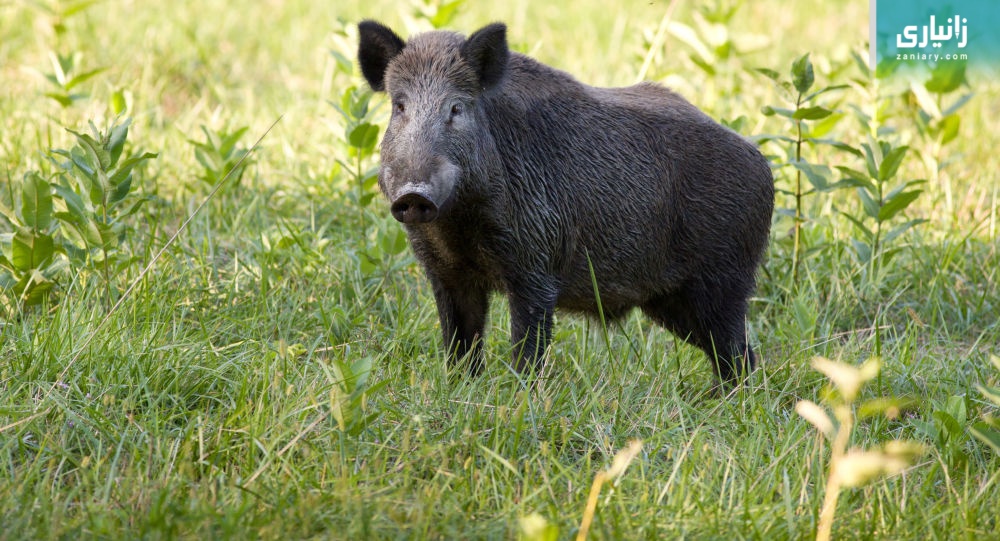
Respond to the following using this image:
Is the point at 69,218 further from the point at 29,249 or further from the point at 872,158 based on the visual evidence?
the point at 872,158

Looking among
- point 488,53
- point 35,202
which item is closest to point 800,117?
point 488,53

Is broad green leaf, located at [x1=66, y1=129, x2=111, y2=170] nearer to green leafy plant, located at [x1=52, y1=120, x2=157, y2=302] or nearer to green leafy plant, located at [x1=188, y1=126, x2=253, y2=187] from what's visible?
green leafy plant, located at [x1=52, y1=120, x2=157, y2=302]

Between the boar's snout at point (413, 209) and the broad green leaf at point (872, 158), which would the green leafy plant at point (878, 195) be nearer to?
the broad green leaf at point (872, 158)

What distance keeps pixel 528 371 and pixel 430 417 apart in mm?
594

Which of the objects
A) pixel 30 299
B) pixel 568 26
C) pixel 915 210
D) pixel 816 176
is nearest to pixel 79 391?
pixel 30 299

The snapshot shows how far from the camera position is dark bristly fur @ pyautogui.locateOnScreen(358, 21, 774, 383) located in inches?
136

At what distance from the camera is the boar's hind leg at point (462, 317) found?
378 cm

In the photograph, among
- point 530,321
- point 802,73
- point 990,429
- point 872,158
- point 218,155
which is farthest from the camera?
point 218,155

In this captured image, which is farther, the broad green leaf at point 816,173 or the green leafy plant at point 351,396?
the broad green leaf at point 816,173

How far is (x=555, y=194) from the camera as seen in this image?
3.73 m

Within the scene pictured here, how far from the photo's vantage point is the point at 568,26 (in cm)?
875

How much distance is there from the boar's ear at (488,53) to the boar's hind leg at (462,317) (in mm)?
730

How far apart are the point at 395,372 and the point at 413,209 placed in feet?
2.16

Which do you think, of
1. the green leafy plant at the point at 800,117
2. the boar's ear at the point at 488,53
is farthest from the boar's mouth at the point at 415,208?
the green leafy plant at the point at 800,117
